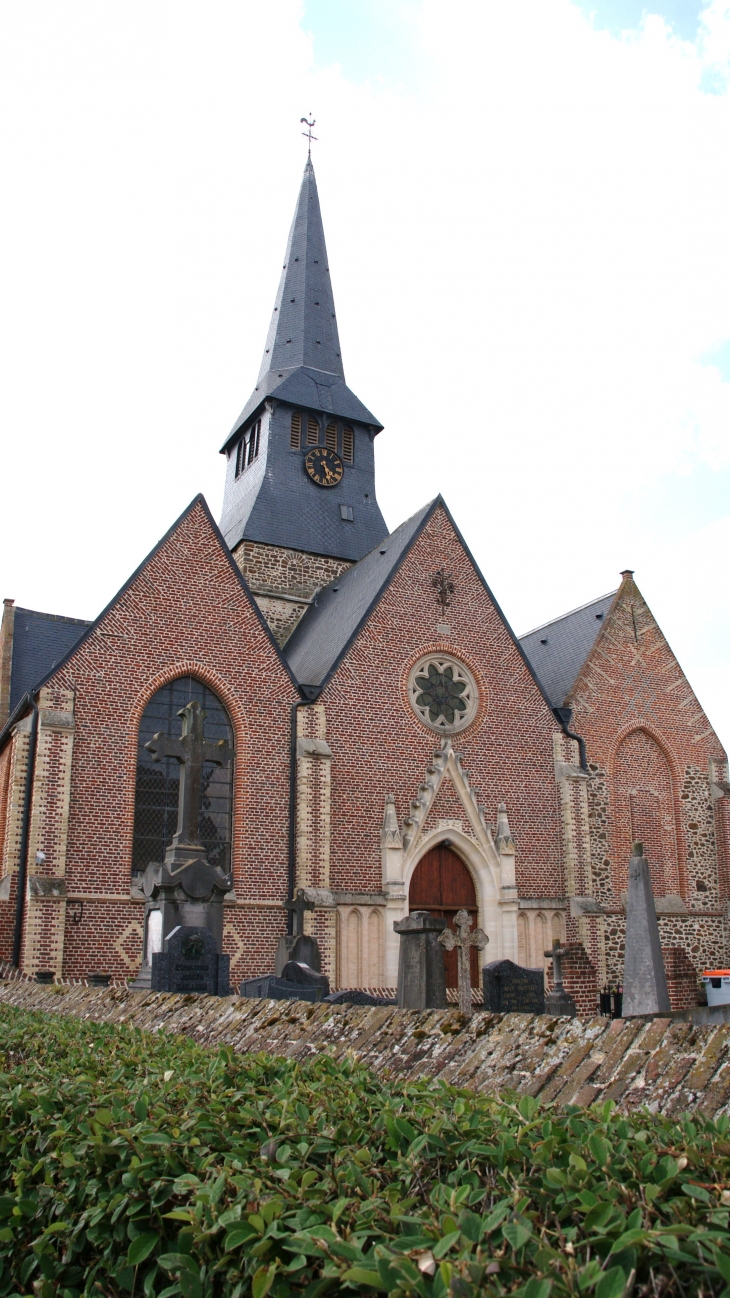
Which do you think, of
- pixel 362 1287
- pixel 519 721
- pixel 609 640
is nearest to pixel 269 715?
pixel 519 721

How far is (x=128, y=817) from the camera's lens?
16.5 meters

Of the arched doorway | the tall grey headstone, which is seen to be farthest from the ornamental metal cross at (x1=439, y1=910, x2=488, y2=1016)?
the arched doorway

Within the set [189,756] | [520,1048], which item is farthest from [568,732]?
[520,1048]

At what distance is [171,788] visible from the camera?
17.2m

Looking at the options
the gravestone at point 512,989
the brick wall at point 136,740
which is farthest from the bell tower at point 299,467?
the gravestone at point 512,989

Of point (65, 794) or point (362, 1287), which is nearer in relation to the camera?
point (362, 1287)

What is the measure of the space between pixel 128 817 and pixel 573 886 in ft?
29.1

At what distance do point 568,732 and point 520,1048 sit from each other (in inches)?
705

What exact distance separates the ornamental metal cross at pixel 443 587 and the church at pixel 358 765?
8 centimetres

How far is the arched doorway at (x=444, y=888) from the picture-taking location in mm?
18766

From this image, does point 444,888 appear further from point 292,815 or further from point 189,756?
point 189,756

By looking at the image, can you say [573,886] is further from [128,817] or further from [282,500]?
[282,500]

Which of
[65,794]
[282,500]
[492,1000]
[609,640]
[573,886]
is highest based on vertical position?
[282,500]

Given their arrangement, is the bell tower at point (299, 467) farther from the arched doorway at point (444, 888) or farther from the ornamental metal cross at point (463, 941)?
the ornamental metal cross at point (463, 941)
